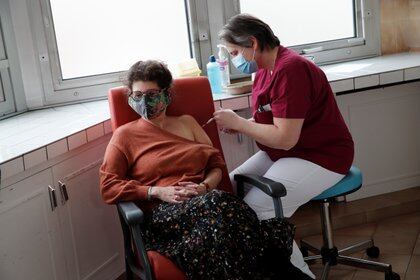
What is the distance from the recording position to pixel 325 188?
7.90 ft

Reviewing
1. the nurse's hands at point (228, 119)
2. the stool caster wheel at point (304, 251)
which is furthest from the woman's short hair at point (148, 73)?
the stool caster wheel at point (304, 251)

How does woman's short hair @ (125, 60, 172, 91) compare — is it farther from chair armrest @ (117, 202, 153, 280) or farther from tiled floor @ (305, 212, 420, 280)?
tiled floor @ (305, 212, 420, 280)

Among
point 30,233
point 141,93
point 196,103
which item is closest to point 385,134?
point 196,103

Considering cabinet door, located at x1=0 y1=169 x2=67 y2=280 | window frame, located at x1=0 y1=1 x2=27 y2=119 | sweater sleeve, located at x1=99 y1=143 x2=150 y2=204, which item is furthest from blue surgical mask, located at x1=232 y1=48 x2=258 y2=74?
window frame, located at x1=0 y1=1 x2=27 y2=119

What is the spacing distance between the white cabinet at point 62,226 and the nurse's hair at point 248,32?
2.52 ft

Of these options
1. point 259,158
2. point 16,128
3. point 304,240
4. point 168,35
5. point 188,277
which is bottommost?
point 304,240

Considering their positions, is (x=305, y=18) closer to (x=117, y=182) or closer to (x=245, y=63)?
(x=245, y=63)

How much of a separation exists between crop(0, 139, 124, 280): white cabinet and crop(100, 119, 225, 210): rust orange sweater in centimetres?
26

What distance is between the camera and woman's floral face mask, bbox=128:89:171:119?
7.64 ft

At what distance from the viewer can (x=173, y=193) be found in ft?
7.27

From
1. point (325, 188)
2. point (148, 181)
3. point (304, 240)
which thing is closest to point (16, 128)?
point (148, 181)

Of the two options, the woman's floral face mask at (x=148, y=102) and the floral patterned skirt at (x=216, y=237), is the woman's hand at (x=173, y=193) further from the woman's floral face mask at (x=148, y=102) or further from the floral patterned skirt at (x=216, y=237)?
the woman's floral face mask at (x=148, y=102)

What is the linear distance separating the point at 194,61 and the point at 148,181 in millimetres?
970

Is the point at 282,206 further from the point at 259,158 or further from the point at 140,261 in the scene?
the point at 140,261
